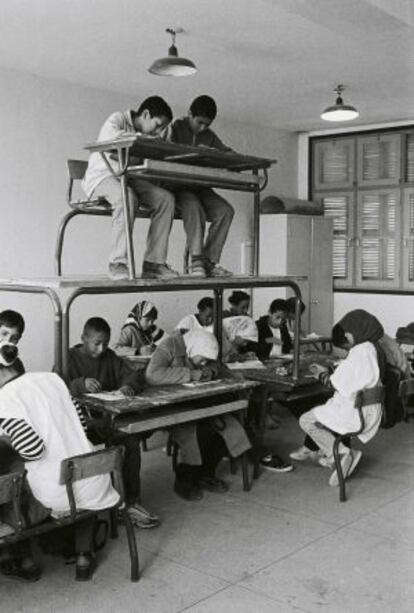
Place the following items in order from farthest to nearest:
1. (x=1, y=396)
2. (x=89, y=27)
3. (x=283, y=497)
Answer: (x=89, y=27) < (x=283, y=497) < (x=1, y=396)

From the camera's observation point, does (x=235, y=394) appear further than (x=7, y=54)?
No

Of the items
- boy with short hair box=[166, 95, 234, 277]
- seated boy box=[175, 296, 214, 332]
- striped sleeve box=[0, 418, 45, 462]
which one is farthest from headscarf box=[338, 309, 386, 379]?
striped sleeve box=[0, 418, 45, 462]

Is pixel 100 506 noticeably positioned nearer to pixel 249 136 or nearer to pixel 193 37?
pixel 193 37

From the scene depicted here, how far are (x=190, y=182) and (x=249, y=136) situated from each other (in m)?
5.87

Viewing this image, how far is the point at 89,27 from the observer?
19.6ft

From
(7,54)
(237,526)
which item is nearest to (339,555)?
(237,526)

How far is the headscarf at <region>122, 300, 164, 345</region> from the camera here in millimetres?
7547

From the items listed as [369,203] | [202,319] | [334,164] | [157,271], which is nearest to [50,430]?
[157,271]

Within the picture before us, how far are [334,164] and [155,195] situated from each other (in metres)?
6.46

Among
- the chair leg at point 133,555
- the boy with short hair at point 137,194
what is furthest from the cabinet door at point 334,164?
the chair leg at point 133,555

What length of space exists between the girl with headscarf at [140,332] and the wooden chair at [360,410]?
2.76 metres

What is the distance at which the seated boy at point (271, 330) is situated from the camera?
24.6 ft

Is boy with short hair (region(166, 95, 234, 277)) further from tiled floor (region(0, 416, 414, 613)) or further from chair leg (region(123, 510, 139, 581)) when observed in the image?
chair leg (region(123, 510, 139, 581))

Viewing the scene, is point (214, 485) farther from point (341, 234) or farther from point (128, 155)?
point (341, 234)
